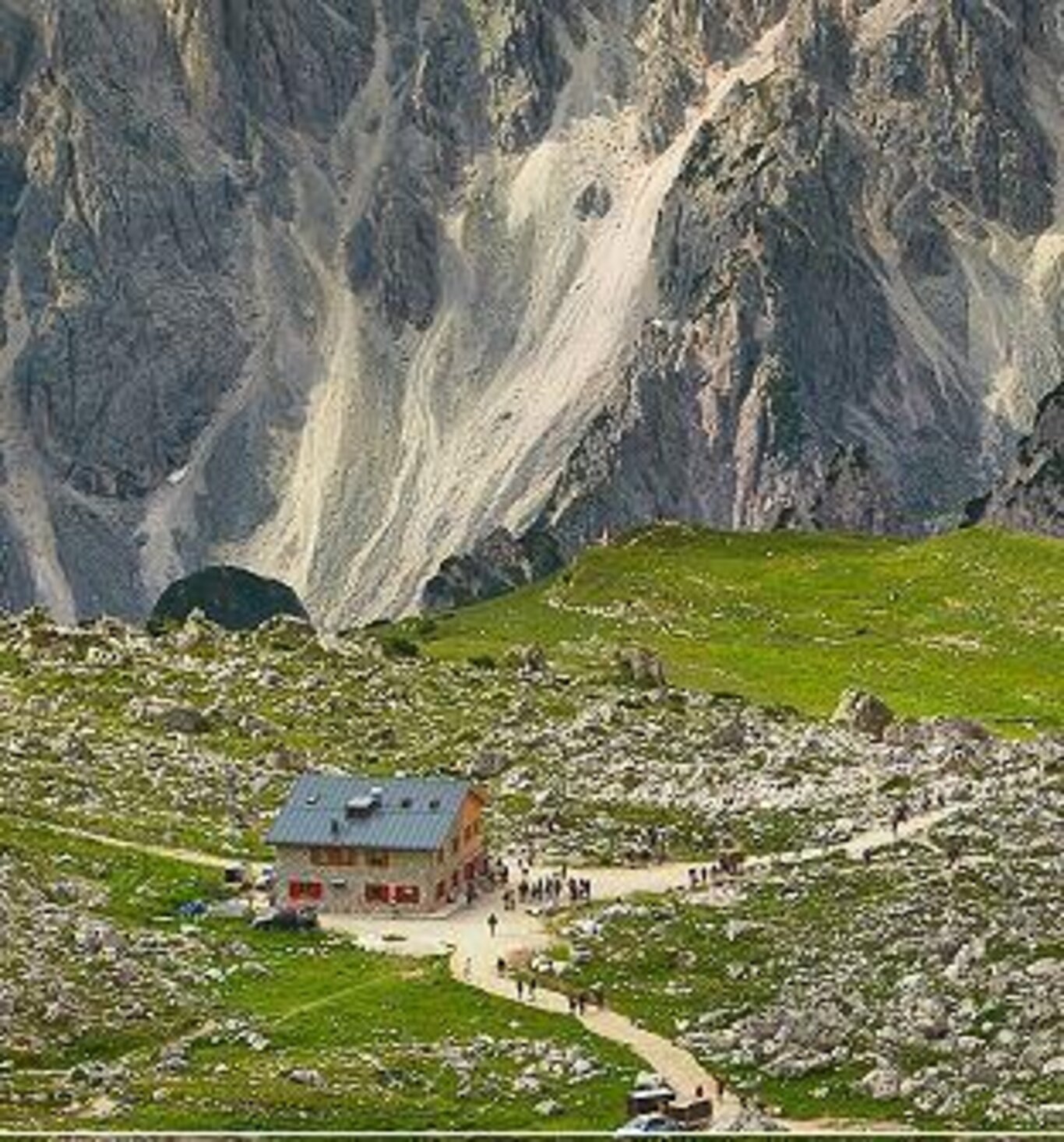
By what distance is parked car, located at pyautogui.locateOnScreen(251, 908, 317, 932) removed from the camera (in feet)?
360

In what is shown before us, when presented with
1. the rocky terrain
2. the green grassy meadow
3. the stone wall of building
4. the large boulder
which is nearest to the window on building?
the stone wall of building

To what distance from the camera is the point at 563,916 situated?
4350 inches

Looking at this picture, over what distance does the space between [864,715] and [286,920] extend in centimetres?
7031

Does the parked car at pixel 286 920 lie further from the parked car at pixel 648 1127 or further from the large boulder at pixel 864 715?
the large boulder at pixel 864 715

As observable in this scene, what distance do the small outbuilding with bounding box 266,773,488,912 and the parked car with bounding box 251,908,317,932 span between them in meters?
4.31

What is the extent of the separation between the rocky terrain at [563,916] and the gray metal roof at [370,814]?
500cm

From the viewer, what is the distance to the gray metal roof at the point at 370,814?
385 ft

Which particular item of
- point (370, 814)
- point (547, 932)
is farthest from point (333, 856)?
point (547, 932)

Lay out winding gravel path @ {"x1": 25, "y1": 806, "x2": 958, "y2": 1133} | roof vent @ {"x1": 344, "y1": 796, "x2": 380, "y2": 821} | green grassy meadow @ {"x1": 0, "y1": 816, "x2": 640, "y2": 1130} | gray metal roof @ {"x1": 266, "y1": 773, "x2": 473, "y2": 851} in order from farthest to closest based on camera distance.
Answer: roof vent @ {"x1": 344, "y1": 796, "x2": 380, "y2": 821} < gray metal roof @ {"x1": 266, "y1": 773, "x2": 473, "y2": 851} < winding gravel path @ {"x1": 25, "y1": 806, "x2": 958, "y2": 1133} < green grassy meadow @ {"x1": 0, "y1": 816, "x2": 640, "y2": 1130}

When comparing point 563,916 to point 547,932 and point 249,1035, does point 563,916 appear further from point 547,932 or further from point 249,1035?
point 249,1035

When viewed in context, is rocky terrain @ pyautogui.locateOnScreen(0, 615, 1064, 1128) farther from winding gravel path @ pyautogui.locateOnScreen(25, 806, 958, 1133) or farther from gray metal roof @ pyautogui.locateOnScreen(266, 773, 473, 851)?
gray metal roof @ pyautogui.locateOnScreen(266, 773, 473, 851)

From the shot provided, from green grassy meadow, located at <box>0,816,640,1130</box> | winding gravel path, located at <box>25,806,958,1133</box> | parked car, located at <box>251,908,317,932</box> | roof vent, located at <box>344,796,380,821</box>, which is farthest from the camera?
roof vent, located at <box>344,796,380,821</box>

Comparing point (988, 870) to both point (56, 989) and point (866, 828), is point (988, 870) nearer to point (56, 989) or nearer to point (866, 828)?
point (866, 828)

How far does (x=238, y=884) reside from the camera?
→ 387 feet
